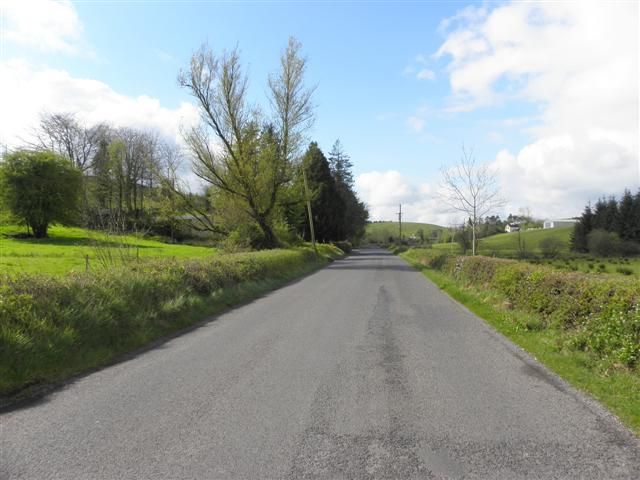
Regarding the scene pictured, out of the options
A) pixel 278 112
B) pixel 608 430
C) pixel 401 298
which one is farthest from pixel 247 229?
pixel 608 430

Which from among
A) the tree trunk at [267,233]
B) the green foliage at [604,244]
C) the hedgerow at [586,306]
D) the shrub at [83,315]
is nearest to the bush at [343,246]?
the tree trunk at [267,233]

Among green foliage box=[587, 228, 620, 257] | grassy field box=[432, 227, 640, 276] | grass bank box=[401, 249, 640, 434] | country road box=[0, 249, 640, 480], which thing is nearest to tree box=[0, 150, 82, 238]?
grassy field box=[432, 227, 640, 276]

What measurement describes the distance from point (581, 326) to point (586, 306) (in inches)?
13.6

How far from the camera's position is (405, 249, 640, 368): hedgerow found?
21.6ft

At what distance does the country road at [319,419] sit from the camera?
12.6 ft

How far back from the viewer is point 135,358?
25.5 ft

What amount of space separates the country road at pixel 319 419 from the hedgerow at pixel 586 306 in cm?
99

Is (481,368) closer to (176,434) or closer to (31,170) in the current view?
(176,434)

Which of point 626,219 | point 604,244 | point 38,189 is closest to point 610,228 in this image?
point 626,219

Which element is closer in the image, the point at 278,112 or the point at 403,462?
the point at 403,462

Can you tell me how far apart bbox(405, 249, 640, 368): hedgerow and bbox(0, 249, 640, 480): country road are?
3.25 feet

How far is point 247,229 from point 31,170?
2327 cm

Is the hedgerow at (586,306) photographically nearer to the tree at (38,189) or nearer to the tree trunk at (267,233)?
the tree trunk at (267,233)

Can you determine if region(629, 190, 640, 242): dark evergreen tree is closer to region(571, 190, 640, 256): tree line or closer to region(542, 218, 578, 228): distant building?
region(571, 190, 640, 256): tree line
